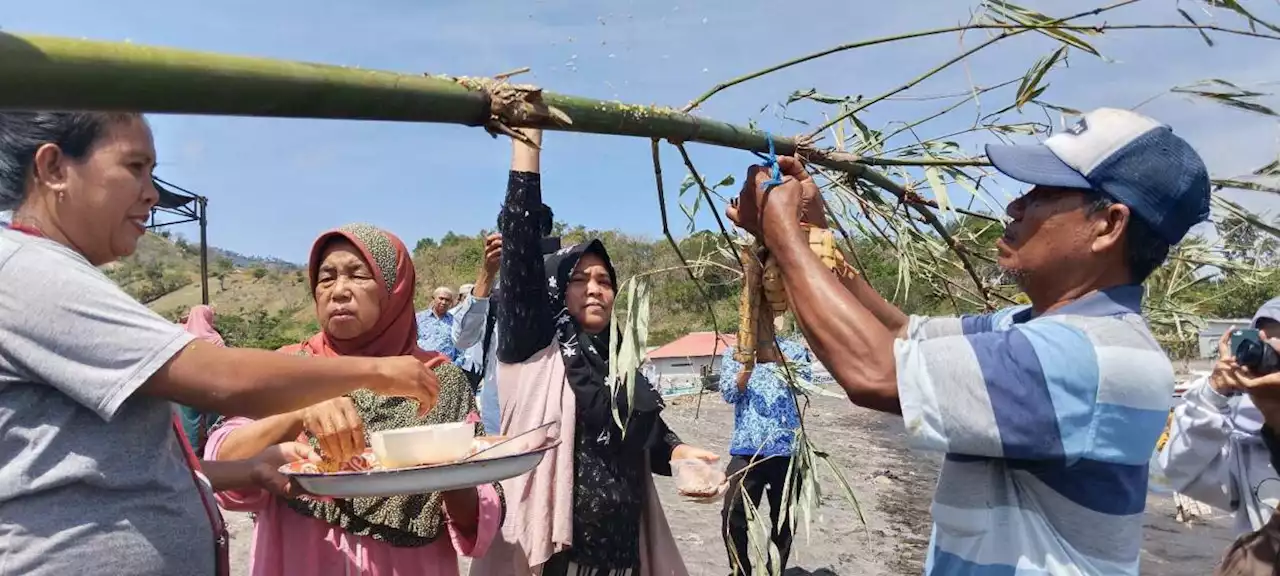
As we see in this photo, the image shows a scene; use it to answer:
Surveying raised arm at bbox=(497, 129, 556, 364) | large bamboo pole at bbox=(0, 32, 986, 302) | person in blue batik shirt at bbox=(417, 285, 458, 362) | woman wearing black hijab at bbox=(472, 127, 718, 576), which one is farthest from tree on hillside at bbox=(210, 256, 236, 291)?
large bamboo pole at bbox=(0, 32, 986, 302)

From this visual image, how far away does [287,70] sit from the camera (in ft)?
3.22

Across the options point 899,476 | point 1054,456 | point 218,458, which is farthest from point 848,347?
point 899,476

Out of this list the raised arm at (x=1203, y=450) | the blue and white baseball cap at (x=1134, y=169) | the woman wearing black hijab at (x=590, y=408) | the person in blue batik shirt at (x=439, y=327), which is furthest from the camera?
the person in blue batik shirt at (x=439, y=327)

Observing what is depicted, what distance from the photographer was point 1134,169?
5.08 ft

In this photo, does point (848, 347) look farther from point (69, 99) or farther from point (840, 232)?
point (69, 99)

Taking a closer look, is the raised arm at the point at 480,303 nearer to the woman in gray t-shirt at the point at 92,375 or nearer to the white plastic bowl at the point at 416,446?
the white plastic bowl at the point at 416,446

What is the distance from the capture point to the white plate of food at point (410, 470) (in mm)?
1726

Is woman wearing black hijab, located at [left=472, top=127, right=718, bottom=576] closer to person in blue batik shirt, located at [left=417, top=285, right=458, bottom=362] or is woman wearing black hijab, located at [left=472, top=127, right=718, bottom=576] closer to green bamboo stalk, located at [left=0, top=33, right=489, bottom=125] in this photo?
green bamboo stalk, located at [left=0, top=33, right=489, bottom=125]

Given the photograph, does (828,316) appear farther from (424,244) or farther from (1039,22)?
(424,244)

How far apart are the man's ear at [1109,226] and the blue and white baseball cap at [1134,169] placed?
18mm

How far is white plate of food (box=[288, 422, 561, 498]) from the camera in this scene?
1.73 meters

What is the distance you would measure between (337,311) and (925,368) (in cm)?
160

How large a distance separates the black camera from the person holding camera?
0.04 meters

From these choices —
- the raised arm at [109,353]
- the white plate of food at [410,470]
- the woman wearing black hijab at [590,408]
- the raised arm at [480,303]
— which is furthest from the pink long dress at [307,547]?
the raised arm at [480,303]
